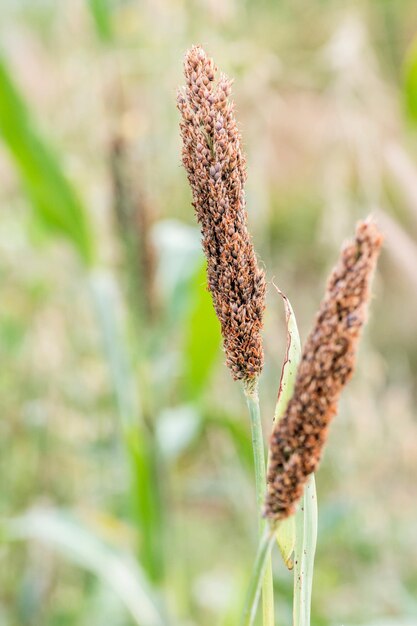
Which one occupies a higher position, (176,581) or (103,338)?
(103,338)

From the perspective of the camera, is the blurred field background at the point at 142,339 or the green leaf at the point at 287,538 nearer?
the green leaf at the point at 287,538

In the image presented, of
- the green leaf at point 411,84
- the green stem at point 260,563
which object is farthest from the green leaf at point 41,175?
the green stem at point 260,563

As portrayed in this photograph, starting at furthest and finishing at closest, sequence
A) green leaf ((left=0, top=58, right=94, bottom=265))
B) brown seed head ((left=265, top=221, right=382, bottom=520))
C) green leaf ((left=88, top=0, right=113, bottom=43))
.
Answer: green leaf ((left=88, top=0, right=113, bottom=43))
green leaf ((left=0, top=58, right=94, bottom=265))
brown seed head ((left=265, top=221, right=382, bottom=520))

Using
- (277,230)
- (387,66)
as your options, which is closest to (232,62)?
(387,66)

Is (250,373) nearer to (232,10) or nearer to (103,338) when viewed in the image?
(103,338)

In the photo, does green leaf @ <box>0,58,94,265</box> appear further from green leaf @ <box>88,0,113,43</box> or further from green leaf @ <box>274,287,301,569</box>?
green leaf @ <box>274,287,301,569</box>

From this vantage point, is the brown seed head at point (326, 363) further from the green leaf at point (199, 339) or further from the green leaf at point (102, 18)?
the green leaf at point (102, 18)

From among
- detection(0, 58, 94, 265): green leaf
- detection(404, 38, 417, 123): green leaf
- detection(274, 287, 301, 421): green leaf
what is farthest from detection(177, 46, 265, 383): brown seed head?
detection(404, 38, 417, 123): green leaf

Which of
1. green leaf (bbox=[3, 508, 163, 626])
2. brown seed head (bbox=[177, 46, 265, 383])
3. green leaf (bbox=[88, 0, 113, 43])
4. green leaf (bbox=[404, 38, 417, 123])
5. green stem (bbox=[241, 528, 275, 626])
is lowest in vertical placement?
green stem (bbox=[241, 528, 275, 626])
